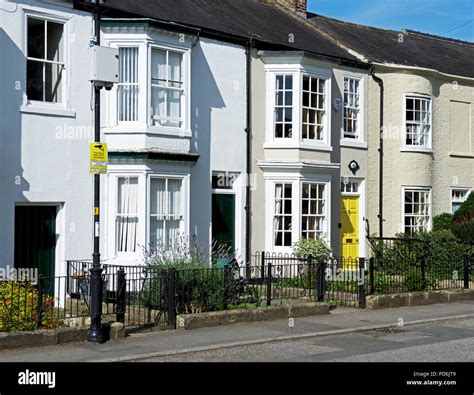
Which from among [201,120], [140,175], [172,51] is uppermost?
[172,51]

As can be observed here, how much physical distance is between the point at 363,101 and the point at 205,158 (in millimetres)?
6673

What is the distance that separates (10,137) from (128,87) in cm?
316

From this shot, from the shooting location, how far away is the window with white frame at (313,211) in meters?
21.6

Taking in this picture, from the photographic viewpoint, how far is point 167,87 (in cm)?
1823

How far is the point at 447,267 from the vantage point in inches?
778

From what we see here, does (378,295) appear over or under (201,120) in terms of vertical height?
under

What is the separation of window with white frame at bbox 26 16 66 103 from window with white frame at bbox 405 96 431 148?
12135 mm

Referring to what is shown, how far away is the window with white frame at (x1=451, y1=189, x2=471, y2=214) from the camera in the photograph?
87.0ft

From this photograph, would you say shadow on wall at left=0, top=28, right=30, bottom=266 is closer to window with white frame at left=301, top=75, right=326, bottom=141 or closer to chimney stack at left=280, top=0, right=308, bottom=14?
window with white frame at left=301, top=75, right=326, bottom=141

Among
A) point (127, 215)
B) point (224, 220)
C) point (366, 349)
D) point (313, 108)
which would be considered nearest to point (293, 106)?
point (313, 108)

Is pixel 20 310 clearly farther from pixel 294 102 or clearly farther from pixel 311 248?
pixel 294 102
